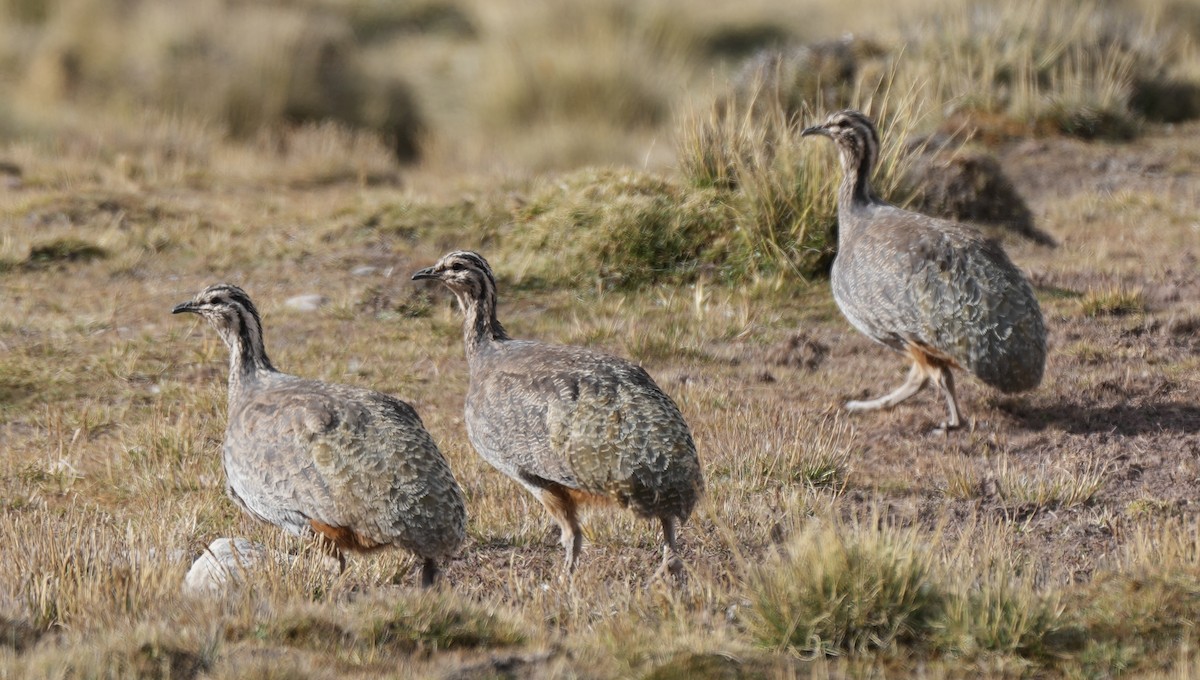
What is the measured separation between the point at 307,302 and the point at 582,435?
244 inches

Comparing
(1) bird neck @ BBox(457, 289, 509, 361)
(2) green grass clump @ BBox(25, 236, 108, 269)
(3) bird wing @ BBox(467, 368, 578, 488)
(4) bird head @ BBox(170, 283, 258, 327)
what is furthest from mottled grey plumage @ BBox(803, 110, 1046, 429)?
(2) green grass clump @ BBox(25, 236, 108, 269)

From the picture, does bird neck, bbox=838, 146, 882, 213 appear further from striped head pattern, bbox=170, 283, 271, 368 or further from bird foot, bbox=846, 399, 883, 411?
striped head pattern, bbox=170, 283, 271, 368

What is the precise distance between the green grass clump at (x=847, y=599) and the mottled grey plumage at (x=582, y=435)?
1.05 meters

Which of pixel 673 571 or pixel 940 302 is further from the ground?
pixel 940 302

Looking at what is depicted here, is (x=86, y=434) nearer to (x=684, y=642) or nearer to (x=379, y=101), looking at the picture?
(x=684, y=642)

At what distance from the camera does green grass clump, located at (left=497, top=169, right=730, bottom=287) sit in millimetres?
13133

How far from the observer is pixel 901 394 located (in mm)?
9961

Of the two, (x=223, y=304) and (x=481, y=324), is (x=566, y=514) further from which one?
(x=223, y=304)

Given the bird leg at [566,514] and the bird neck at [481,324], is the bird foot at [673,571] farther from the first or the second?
the bird neck at [481,324]

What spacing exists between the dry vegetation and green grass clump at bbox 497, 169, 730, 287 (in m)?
0.03

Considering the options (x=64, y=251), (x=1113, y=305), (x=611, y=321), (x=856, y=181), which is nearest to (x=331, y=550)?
(x=856, y=181)

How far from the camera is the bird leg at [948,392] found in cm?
951

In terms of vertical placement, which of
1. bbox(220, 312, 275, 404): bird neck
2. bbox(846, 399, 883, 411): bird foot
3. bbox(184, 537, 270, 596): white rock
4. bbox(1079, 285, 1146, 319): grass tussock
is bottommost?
bbox(184, 537, 270, 596): white rock

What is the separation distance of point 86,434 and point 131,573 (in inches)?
156
